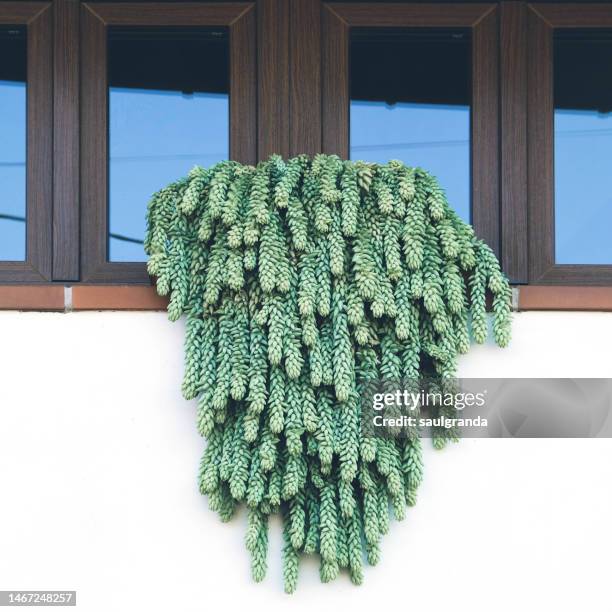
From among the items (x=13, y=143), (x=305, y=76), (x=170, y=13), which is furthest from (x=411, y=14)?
(x=13, y=143)

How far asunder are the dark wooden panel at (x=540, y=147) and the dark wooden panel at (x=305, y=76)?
1.77 ft

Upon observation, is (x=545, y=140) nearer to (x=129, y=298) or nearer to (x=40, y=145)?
(x=129, y=298)

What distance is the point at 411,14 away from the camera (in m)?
2.14

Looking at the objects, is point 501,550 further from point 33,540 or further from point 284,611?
point 33,540

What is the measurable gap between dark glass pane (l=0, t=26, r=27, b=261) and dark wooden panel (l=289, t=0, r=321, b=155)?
691mm

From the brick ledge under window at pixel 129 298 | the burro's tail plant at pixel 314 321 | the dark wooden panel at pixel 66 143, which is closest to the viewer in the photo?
the burro's tail plant at pixel 314 321

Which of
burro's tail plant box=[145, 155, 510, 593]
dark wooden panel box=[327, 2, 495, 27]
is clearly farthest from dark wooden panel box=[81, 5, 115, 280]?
dark wooden panel box=[327, 2, 495, 27]

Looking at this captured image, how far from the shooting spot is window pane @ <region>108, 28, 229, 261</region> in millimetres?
2117

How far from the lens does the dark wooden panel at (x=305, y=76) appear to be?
2.08 metres

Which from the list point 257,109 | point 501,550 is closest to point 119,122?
point 257,109

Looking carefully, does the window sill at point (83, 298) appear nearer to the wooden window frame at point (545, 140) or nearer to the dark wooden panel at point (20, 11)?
the dark wooden panel at point (20, 11)

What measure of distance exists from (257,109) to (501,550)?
1210 millimetres

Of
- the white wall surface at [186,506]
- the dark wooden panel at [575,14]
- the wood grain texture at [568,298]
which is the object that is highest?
the dark wooden panel at [575,14]

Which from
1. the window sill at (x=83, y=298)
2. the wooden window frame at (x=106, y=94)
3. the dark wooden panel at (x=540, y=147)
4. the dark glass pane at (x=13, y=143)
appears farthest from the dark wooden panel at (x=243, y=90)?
the dark wooden panel at (x=540, y=147)
